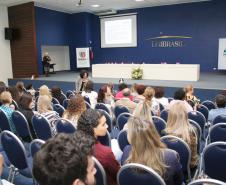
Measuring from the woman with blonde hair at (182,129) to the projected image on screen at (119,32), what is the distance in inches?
461

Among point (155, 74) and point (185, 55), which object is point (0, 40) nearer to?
point (155, 74)

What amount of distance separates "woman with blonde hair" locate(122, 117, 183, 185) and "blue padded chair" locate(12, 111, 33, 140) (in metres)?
2.13

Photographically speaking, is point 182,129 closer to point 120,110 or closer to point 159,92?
point 120,110

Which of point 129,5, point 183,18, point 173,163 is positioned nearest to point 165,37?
point 183,18

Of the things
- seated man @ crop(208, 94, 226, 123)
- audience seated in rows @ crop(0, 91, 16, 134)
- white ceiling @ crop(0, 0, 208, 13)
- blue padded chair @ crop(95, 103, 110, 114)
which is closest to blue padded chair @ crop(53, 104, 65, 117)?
blue padded chair @ crop(95, 103, 110, 114)

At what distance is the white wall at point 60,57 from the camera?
1534cm

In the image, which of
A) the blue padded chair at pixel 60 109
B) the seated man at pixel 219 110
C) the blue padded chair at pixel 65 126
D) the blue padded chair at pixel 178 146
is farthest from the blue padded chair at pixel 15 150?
the seated man at pixel 219 110

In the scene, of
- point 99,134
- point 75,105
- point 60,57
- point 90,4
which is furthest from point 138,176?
point 60,57

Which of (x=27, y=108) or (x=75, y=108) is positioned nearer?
(x=75, y=108)

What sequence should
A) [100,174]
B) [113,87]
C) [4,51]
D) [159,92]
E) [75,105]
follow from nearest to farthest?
[100,174]
[75,105]
[159,92]
[113,87]
[4,51]

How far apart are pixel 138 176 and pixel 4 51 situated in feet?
40.7

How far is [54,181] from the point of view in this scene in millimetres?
923

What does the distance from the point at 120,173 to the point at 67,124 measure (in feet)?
4.63

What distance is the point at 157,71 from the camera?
10.1 meters
